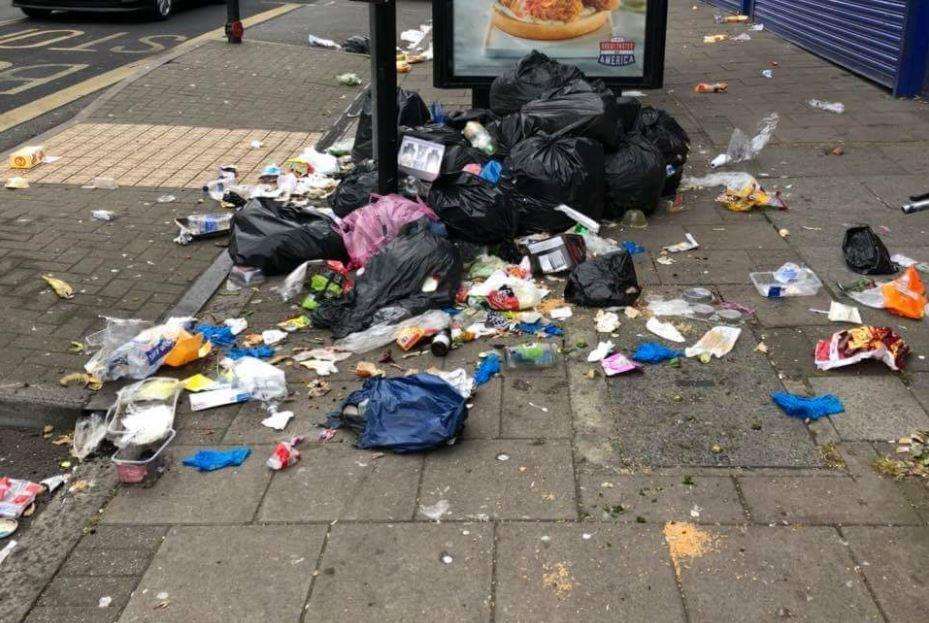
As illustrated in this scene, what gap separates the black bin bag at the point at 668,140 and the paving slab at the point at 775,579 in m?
3.75

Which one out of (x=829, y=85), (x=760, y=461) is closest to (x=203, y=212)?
(x=760, y=461)

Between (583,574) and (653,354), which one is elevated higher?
(653,354)

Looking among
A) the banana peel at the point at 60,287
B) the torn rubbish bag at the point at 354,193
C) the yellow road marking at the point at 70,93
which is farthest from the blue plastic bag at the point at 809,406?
the yellow road marking at the point at 70,93

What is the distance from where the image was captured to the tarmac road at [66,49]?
9.12m

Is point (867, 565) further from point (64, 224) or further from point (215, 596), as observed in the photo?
point (64, 224)

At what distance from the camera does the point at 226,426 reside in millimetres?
3826

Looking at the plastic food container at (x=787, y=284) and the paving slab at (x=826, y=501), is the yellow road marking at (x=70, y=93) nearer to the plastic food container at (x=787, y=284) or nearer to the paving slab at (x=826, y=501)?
the plastic food container at (x=787, y=284)

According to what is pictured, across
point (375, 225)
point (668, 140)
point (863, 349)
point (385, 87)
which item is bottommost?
point (863, 349)

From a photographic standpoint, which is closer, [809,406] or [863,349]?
[809,406]

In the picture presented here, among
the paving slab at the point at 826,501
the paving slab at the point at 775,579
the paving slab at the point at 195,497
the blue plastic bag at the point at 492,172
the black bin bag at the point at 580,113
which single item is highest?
the black bin bag at the point at 580,113

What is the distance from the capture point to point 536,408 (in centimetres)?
384

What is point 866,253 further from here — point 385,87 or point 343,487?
point 343,487

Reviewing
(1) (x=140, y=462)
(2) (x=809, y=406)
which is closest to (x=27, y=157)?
(1) (x=140, y=462)

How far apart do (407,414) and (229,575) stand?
0.99 metres
